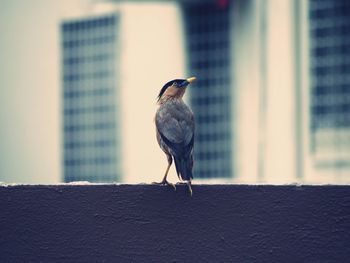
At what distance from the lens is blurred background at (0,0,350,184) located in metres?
10.5

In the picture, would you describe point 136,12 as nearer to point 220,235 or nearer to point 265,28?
point 265,28

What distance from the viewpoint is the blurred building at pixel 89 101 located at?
44.5 feet

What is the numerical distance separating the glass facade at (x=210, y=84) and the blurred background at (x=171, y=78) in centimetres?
2

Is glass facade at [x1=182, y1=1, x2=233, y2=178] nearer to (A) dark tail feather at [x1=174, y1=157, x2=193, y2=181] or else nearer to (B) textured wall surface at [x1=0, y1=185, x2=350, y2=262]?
(A) dark tail feather at [x1=174, y1=157, x2=193, y2=181]

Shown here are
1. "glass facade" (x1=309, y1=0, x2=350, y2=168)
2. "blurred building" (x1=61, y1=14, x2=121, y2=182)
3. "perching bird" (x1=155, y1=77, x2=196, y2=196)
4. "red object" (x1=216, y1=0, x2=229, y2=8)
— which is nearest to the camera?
"perching bird" (x1=155, y1=77, x2=196, y2=196)

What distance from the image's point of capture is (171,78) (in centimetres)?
1232

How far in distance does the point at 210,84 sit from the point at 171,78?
803 mm

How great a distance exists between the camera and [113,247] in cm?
314

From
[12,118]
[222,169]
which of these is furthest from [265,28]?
[12,118]

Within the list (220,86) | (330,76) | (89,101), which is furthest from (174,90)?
(89,101)

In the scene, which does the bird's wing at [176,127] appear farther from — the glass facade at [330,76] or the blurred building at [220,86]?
the glass facade at [330,76]

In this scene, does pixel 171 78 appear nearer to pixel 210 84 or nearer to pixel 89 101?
pixel 210 84

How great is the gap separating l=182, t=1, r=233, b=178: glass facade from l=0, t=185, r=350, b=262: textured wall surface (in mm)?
8501

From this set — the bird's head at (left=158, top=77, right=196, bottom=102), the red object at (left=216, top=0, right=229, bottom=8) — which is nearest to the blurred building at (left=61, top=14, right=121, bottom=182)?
the red object at (left=216, top=0, right=229, bottom=8)
